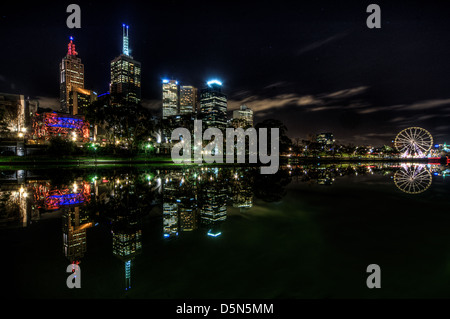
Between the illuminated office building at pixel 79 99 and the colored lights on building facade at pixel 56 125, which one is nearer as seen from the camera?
the colored lights on building facade at pixel 56 125

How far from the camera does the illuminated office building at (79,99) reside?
18025 cm

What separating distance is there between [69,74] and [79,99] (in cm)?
2547

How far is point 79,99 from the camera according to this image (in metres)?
181

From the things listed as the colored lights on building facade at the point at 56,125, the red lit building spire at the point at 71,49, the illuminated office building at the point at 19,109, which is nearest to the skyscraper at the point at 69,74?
the red lit building spire at the point at 71,49

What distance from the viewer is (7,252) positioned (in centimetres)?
388

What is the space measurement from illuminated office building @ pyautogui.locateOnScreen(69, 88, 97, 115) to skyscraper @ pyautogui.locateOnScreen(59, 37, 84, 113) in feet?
14.0

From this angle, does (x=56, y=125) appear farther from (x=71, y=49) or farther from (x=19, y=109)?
(x=71, y=49)

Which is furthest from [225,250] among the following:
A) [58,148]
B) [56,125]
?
[56,125]

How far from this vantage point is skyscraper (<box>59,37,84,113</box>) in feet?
605

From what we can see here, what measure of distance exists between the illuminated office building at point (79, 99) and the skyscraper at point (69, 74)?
14.0ft

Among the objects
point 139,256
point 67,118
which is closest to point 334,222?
point 139,256

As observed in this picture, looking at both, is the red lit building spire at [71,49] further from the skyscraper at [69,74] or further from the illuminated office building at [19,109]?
the illuminated office building at [19,109]
